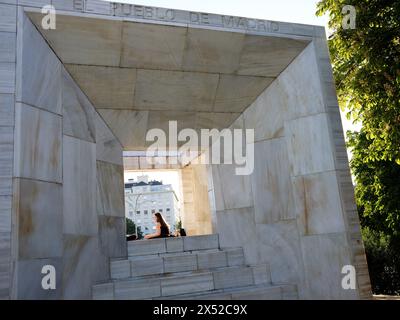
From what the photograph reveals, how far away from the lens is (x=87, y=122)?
7008 mm

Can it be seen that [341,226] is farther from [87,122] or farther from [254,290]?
[87,122]

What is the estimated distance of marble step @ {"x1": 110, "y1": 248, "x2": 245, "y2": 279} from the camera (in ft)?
22.7

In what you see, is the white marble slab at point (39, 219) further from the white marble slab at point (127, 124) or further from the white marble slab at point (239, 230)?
the white marble slab at point (239, 230)

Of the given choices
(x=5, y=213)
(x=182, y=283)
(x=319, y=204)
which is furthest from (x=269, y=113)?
(x=5, y=213)

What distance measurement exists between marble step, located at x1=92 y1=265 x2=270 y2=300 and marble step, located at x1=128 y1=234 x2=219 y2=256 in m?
0.90

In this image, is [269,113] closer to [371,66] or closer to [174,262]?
[371,66]

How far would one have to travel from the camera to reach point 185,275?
6.80 metres

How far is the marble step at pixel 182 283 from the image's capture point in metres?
6.28

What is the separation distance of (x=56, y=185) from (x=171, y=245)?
9.76ft

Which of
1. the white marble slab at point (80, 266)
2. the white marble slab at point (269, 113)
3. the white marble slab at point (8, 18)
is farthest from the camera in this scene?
the white marble slab at point (269, 113)

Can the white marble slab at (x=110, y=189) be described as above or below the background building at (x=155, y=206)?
below

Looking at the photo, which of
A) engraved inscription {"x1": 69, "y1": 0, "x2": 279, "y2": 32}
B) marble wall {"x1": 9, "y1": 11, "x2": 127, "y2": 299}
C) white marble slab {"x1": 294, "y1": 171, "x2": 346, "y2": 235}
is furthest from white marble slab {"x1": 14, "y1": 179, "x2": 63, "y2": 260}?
white marble slab {"x1": 294, "y1": 171, "x2": 346, "y2": 235}

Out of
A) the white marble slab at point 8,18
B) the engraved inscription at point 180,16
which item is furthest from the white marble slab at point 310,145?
the white marble slab at point 8,18

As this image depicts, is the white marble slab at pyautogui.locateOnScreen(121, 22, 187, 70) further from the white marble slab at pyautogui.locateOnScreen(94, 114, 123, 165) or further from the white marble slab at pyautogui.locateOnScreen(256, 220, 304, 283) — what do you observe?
the white marble slab at pyautogui.locateOnScreen(256, 220, 304, 283)
